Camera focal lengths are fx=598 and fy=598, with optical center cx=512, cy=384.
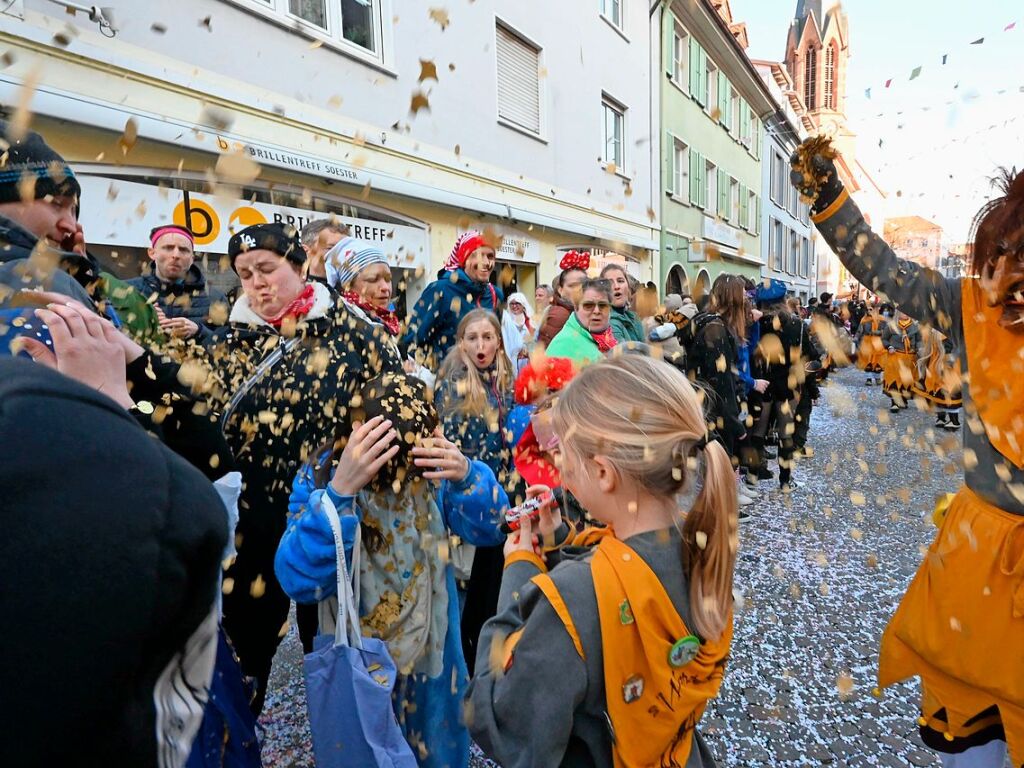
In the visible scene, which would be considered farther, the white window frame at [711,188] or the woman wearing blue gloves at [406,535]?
the white window frame at [711,188]

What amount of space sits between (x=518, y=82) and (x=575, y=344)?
296 inches

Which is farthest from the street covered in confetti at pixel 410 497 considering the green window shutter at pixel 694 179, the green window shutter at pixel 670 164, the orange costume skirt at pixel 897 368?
the green window shutter at pixel 694 179

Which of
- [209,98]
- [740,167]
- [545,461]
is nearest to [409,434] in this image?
[545,461]

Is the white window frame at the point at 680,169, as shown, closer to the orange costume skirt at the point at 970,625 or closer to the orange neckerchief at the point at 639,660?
the orange costume skirt at the point at 970,625

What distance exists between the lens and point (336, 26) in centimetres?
634

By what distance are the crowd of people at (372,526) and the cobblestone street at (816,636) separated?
2.22 feet

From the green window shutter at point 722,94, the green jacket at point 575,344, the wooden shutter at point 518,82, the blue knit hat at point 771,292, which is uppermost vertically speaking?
the green window shutter at point 722,94

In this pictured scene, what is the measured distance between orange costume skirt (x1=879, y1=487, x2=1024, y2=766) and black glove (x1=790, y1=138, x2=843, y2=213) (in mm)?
876

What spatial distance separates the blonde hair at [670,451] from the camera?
1229mm

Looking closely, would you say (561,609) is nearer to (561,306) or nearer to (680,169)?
(561,306)

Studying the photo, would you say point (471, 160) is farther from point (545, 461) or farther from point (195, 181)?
point (545, 461)

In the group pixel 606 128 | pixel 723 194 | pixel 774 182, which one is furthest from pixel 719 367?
pixel 774 182

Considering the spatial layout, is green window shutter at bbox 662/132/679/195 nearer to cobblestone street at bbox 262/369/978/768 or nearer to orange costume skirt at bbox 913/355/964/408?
cobblestone street at bbox 262/369/978/768

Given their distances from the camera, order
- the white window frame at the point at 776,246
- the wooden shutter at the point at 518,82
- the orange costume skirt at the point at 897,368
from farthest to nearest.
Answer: the white window frame at the point at 776,246
the wooden shutter at the point at 518,82
the orange costume skirt at the point at 897,368
